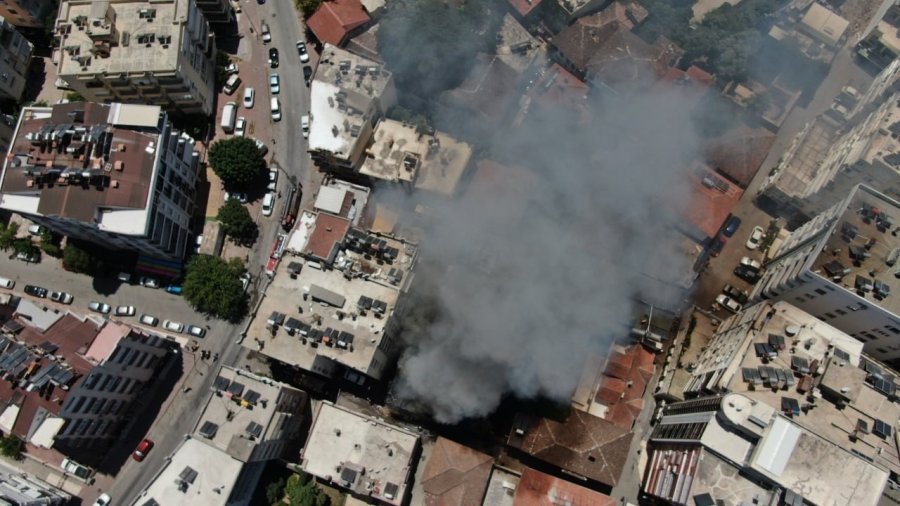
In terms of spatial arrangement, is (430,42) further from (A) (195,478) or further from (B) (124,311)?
(A) (195,478)

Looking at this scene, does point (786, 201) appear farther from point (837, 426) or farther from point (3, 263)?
point (3, 263)

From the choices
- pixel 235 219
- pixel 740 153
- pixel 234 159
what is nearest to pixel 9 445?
pixel 235 219

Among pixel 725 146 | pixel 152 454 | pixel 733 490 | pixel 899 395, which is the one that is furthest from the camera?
pixel 725 146

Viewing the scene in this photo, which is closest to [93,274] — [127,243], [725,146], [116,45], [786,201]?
[127,243]

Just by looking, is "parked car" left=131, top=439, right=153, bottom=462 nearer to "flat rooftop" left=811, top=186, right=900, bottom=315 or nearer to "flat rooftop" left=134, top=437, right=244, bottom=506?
"flat rooftop" left=134, top=437, right=244, bottom=506

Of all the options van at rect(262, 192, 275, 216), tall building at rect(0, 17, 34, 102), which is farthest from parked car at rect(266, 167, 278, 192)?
tall building at rect(0, 17, 34, 102)

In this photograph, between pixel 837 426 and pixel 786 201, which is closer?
pixel 837 426
